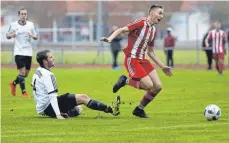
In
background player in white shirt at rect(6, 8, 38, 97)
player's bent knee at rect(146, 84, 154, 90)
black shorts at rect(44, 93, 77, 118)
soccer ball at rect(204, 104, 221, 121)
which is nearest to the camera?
soccer ball at rect(204, 104, 221, 121)

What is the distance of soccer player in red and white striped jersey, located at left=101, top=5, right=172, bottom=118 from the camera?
15.6 metres

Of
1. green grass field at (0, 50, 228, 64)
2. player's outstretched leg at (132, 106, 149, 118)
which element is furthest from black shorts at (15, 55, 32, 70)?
green grass field at (0, 50, 228, 64)

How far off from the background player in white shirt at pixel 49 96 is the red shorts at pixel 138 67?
981 mm

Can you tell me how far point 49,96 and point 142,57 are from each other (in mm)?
2115

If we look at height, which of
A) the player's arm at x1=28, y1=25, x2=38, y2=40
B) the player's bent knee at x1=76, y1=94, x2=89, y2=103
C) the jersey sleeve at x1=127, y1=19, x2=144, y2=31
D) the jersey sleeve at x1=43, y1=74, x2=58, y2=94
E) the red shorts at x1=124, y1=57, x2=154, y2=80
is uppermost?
the jersey sleeve at x1=127, y1=19, x2=144, y2=31

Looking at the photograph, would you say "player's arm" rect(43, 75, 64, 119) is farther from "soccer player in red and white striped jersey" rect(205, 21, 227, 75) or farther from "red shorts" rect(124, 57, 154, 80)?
"soccer player in red and white striped jersey" rect(205, 21, 227, 75)

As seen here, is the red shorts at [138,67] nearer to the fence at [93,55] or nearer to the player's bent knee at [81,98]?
the player's bent knee at [81,98]

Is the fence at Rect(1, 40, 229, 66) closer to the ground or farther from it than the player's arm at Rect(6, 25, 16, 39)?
closer to the ground

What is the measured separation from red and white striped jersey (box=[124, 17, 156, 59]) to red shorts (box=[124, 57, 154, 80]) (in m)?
0.09

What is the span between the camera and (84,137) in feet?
40.7

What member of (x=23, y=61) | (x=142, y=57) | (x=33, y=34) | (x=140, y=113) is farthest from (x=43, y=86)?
(x=23, y=61)

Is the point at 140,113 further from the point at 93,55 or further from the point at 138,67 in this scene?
the point at 93,55

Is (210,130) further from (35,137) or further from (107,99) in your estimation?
(107,99)

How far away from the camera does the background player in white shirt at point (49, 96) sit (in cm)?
1481
